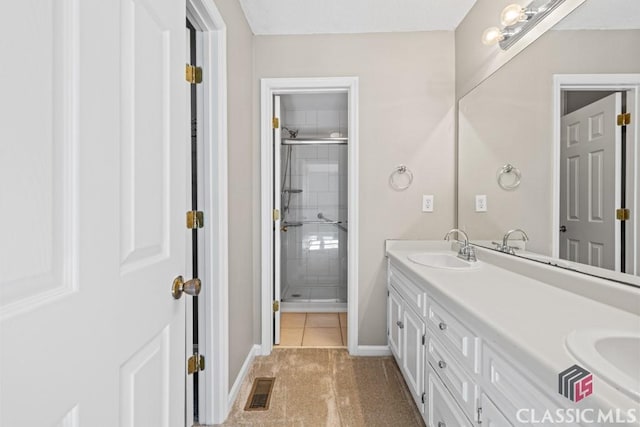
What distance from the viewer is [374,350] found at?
2.56 m

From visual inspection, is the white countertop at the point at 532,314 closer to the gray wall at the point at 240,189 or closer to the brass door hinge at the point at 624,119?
the brass door hinge at the point at 624,119

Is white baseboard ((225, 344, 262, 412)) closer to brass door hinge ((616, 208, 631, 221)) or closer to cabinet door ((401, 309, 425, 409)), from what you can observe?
cabinet door ((401, 309, 425, 409))

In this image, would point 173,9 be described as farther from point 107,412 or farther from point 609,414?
point 609,414

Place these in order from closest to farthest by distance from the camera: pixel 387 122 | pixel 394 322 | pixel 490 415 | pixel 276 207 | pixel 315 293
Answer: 1. pixel 490 415
2. pixel 394 322
3. pixel 387 122
4. pixel 276 207
5. pixel 315 293

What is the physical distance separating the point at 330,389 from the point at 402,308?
0.68 m

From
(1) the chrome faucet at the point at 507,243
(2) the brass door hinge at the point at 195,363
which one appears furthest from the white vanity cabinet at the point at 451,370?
(2) the brass door hinge at the point at 195,363

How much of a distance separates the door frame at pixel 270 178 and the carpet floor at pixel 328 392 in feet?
0.65

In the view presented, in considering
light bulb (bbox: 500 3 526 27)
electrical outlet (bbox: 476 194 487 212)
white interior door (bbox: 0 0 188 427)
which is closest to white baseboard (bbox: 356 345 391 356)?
electrical outlet (bbox: 476 194 487 212)

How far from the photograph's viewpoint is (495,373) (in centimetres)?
100

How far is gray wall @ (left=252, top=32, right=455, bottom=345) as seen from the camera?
8.36 ft

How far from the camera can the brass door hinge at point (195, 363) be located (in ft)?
5.76

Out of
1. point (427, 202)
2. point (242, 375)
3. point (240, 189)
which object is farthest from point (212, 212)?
point (427, 202)

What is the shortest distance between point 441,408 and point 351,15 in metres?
2.40

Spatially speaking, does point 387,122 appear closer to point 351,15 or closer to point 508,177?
point 351,15
